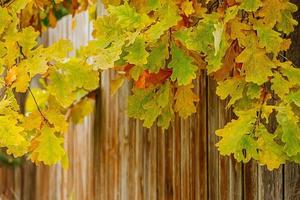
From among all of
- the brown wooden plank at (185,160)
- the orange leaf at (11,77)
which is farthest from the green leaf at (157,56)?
the brown wooden plank at (185,160)

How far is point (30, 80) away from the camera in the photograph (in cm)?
229

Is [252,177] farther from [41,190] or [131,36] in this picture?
[41,190]

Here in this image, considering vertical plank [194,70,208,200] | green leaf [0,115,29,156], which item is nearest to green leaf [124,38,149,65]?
green leaf [0,115,29,156]

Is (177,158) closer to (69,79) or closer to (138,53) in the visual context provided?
(69,79)

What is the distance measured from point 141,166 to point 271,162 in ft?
5.27

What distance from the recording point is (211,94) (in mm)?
2867

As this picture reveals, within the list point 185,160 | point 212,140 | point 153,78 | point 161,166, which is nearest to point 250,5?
point 153,78

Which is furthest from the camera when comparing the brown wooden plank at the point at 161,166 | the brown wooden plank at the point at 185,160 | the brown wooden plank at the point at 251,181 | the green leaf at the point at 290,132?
the brown wooden plank at the point at 161,166

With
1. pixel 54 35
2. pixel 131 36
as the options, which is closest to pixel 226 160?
pixel 131 36

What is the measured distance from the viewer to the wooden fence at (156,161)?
261 cm

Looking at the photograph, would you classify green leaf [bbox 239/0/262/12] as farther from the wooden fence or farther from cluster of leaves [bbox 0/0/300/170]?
the wooden fence

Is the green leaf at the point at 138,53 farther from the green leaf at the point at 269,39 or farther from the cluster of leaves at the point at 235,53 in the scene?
the green leaf at the point at 269,39

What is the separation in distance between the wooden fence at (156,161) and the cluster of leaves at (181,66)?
15.8 inches

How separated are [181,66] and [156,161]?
142cm
